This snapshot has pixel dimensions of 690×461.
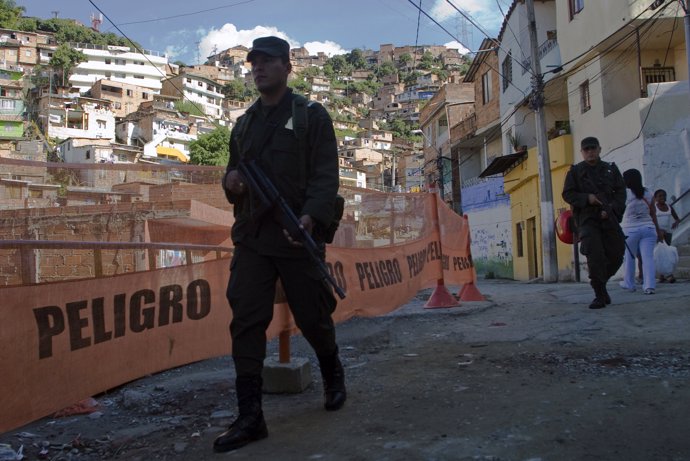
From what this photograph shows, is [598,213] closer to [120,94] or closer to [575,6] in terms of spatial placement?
[575,6]

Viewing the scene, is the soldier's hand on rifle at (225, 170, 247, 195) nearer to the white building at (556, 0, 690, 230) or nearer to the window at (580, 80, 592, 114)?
the white building at (556, 0, 690, 230)

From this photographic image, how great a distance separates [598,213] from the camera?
5.62 m

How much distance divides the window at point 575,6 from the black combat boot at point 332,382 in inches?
698

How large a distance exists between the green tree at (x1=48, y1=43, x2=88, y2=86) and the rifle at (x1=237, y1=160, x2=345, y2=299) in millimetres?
95973

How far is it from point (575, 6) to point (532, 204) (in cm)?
755

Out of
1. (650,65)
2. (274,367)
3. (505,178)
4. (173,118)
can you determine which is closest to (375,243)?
(274,367)

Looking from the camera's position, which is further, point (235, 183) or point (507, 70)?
point (507, 70)

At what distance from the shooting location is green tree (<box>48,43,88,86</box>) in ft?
298

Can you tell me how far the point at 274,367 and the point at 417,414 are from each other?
101 centimetres

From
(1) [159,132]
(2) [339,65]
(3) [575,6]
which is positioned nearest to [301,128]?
(3) [575,6]

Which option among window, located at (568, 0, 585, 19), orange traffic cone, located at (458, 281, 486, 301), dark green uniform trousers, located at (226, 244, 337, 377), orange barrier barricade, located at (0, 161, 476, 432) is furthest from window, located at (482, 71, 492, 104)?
dark green uniform trousers, located at (226, 244, 337, 377)

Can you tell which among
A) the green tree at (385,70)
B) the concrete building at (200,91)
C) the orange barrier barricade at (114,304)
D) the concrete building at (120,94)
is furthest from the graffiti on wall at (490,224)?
the green tree at (385,70)

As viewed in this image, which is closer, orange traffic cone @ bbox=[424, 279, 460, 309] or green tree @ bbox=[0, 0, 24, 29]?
orange traffic cone @ bbox=[424, 279, 460, 309]

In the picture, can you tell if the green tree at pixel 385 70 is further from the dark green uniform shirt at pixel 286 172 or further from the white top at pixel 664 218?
the dark green uniform shirt at pixel 286 172
